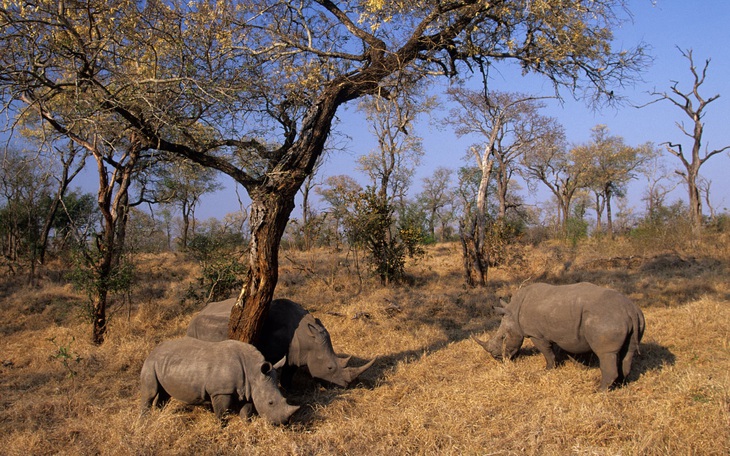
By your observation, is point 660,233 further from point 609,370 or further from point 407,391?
point 407,391

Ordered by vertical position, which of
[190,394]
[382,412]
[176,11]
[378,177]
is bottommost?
[382,412]

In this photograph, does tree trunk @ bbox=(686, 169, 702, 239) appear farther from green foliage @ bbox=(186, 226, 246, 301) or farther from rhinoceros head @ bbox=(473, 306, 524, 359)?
green foliage @ bbox=(186, 226, 246, 301)

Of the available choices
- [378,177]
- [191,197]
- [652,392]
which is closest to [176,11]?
[652,392]

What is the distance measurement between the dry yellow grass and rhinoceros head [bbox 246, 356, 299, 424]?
18 cm

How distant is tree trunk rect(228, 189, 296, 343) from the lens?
6949mm

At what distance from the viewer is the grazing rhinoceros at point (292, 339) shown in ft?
22.7

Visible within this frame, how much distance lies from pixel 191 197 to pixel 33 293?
1279cm

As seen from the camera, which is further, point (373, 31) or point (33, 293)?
point (33, 293)

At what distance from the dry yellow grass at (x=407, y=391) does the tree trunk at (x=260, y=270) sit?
1.16 m

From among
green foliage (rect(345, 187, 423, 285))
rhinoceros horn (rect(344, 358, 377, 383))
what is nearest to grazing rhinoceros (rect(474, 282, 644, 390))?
rhinoceros horn (rect(344, 358, 377, 383))

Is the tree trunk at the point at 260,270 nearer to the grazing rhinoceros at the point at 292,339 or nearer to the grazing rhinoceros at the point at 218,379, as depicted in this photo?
the grazing rhinoceros at the point at 292,339

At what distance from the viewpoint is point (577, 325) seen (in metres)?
6.83

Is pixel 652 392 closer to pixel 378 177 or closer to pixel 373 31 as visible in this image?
pixel 373 31

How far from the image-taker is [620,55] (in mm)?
8305
